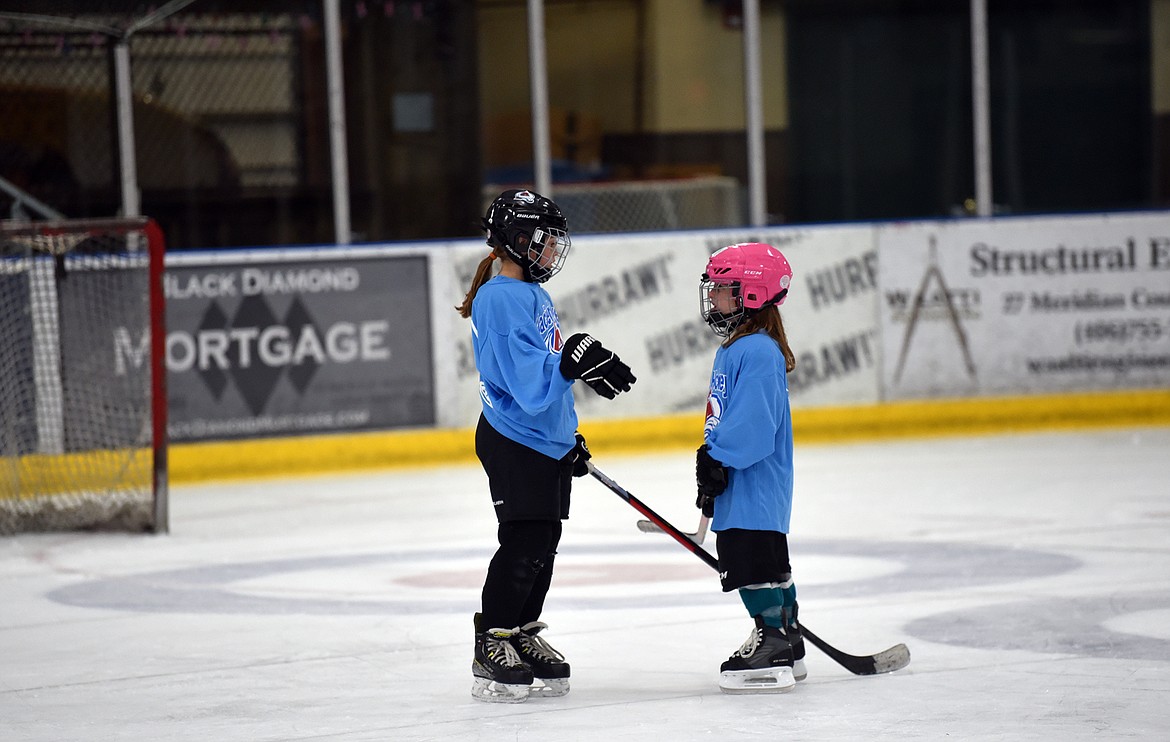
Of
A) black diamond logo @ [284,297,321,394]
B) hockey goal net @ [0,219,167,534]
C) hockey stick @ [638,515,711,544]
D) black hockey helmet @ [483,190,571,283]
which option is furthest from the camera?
black diamond logo @ [284,297,321,394]

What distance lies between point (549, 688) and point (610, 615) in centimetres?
113

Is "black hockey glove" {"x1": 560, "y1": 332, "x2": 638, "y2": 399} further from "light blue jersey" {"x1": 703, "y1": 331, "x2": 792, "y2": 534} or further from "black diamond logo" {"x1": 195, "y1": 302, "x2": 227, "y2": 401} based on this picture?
"black diamond logo" {"x1": 195, "y1": 302, "x2": 227, "y2": 401}

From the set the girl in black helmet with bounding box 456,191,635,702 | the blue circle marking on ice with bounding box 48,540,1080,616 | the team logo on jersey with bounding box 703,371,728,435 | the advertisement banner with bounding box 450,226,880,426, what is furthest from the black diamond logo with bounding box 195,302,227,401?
the team logo on jersey with bounding box 703,371,728,435

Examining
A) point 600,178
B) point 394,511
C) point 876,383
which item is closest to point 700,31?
point 600,178

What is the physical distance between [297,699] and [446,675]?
437 millimetres

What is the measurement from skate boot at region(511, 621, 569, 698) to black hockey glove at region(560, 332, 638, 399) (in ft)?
2.29

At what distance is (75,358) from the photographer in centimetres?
851

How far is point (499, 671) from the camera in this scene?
4.32 m

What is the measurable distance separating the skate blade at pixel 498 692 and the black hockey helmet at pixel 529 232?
1001 mm

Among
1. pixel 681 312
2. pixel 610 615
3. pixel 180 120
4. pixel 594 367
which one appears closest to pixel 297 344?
pixel 180 120

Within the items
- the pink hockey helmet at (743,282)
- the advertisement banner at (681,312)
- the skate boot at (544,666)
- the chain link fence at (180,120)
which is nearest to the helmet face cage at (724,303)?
the pink hockey helmet at (743,282)

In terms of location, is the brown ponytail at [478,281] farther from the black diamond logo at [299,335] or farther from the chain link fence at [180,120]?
the chain link fence at [180,120]

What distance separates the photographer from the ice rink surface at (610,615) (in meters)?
4.11

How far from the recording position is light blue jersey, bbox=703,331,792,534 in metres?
4.31
